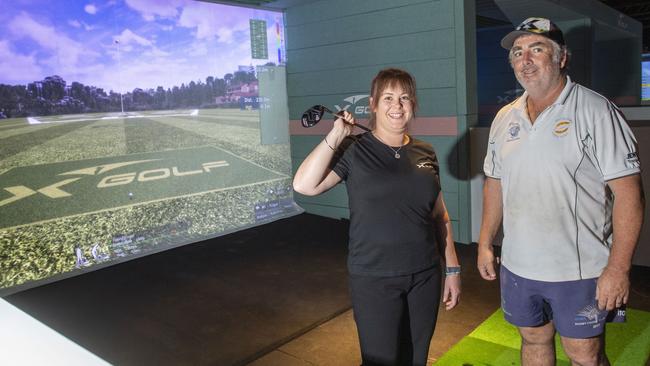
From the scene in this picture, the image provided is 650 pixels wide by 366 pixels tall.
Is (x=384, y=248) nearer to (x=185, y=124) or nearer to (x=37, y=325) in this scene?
(x=37, y=325)

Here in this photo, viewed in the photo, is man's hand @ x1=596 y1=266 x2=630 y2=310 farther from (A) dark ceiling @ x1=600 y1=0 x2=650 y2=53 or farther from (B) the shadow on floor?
(A) dark ceiling @ x1=600 y1=0 x2=650 y2=53

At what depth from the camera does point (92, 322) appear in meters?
3.60

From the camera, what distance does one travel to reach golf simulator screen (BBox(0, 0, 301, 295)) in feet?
15.0

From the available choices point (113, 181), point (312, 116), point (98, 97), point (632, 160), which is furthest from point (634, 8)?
point (312, 116)

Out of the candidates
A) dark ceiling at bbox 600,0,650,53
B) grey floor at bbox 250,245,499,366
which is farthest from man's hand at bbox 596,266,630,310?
dark ceiling at bbox 600,0,650,53

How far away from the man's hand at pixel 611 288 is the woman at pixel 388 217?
499 mm

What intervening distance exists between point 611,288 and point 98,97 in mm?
4742

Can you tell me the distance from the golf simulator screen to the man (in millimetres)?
4206

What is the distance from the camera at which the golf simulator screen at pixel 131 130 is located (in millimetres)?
4582

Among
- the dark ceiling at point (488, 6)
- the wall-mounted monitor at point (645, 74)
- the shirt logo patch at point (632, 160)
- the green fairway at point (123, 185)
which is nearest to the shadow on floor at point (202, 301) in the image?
the green fairway at point (123, 185)

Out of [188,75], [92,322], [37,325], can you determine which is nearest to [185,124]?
[188,75]

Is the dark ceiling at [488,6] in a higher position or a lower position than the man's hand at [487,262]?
higher

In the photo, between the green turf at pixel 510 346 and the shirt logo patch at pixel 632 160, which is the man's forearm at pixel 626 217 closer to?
the shirt logo patch at pixel 632 160

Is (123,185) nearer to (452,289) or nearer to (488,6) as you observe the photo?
(452,289)
